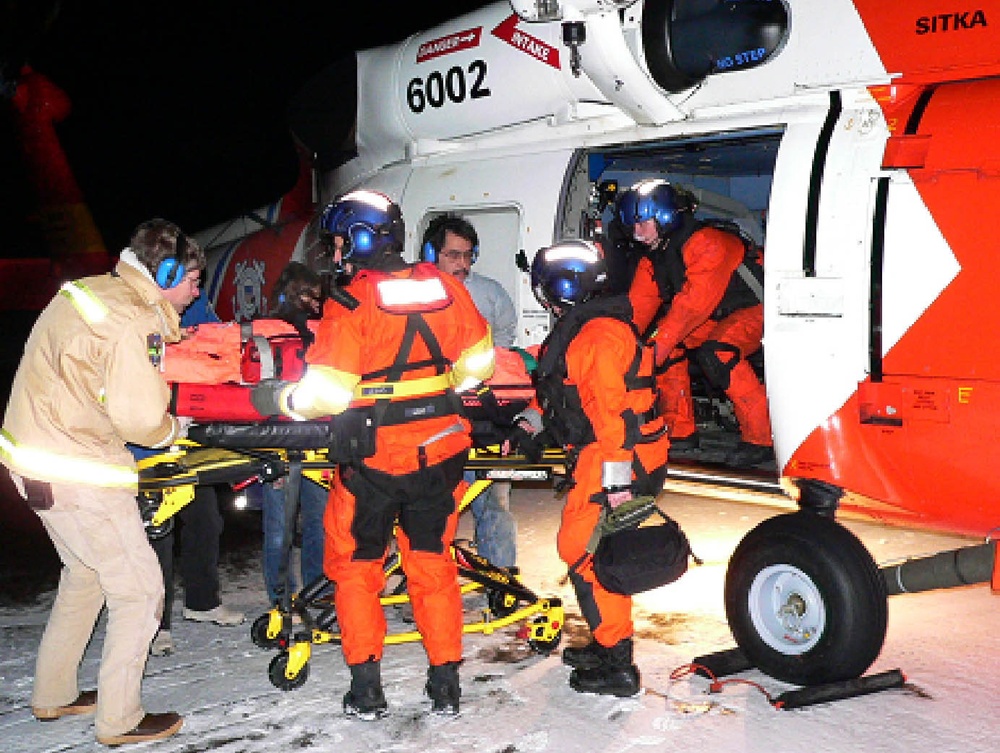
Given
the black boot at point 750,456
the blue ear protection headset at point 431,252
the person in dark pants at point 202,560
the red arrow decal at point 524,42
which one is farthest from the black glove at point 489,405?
the red arrow decal at point 524,42

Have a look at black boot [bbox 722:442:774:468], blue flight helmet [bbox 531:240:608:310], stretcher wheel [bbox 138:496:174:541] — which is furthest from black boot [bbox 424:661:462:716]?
black boot [bbox 722:442:774:468]

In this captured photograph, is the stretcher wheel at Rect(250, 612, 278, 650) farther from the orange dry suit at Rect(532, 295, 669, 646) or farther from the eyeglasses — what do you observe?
the eyeglasses

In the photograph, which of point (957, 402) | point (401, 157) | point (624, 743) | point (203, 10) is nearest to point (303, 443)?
point (624, 743)

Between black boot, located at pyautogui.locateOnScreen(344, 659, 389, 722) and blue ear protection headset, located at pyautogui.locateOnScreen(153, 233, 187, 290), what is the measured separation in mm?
1659

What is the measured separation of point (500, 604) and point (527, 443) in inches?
39.5

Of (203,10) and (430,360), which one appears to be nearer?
(430,360)

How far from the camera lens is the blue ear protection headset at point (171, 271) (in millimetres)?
3863

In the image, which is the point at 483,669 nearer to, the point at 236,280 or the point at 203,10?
the point at 236,280

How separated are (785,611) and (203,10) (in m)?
39.3

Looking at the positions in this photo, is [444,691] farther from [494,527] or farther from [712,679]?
[494,527]

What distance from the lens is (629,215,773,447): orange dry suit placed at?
5922mm

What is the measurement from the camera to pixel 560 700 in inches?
169

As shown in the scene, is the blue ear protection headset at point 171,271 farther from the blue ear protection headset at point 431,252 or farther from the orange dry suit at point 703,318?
the orange dry suit at point 703,318

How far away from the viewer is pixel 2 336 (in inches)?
840
